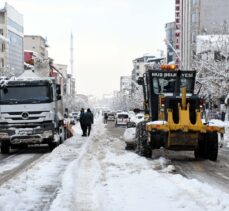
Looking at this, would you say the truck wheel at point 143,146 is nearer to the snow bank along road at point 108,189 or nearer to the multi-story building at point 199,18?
the snow bank along road at point 108,189

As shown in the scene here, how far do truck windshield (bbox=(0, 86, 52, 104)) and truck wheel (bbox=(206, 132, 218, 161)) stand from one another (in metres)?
7.56

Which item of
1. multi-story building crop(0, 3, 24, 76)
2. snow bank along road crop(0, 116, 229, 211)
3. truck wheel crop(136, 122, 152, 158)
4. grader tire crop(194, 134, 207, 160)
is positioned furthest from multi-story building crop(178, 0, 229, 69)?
snow bank along road crop(0, 116, 229, 211)

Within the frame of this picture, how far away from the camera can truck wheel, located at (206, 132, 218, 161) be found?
60.1 feet

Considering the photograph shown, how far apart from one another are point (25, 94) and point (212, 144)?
828 cm

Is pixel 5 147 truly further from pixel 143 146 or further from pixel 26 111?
pixel 143 146

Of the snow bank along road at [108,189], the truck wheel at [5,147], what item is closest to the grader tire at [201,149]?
the snow bank along road at [108,189]

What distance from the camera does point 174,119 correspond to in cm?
1797

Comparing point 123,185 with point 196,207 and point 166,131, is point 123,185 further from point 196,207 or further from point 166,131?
point 166,131

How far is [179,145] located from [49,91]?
7558mm

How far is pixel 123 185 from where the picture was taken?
38.3 feet

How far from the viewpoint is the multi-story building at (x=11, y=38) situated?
4464 inches

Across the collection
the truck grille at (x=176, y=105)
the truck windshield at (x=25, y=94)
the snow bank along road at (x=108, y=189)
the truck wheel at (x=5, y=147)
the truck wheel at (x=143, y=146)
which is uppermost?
the truck windshield at (x=25, y=94)

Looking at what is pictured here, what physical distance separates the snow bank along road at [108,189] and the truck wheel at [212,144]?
7.75 feet

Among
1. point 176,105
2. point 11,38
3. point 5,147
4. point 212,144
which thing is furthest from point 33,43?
point 212,144
